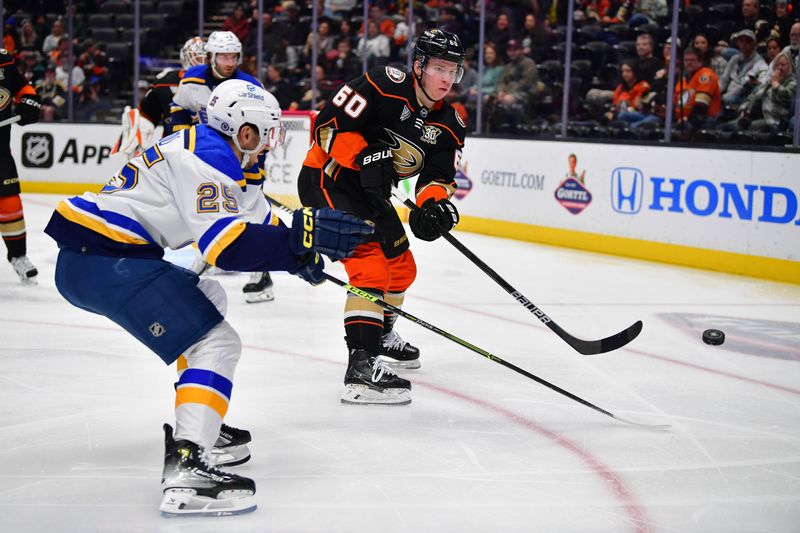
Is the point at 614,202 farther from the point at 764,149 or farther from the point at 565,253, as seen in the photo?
the point at 764,149

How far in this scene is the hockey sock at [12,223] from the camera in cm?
543

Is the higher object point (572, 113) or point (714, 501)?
point (572, 113)

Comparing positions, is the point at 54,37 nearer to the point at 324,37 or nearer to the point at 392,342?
the point at 324,37

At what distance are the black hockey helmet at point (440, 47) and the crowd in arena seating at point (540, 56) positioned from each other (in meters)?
3.59

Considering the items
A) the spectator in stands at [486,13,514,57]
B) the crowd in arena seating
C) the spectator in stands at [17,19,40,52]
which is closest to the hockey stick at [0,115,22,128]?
the crowd in arena seating

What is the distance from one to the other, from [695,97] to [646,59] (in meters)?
0.59

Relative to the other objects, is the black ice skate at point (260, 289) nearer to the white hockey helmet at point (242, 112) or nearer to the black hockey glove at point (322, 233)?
the white hockey helmet at point (242, 112)

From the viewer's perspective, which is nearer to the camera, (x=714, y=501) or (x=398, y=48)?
(x=714, y=501)

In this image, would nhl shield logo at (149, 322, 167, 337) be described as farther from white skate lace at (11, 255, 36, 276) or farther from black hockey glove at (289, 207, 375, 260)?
white skate lace at (11, 255, 36, 276)

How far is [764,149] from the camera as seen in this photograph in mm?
6094

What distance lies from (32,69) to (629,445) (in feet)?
31.3

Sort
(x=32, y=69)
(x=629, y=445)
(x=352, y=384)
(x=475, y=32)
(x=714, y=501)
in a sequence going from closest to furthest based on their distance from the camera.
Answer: (x=714, y=501), (x=629, y=445), (x=352, y=384), (x=475, y=32), (x=32, y=69)

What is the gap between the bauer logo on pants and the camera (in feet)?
33.9

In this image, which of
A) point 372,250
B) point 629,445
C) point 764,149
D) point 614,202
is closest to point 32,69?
point 614,202
